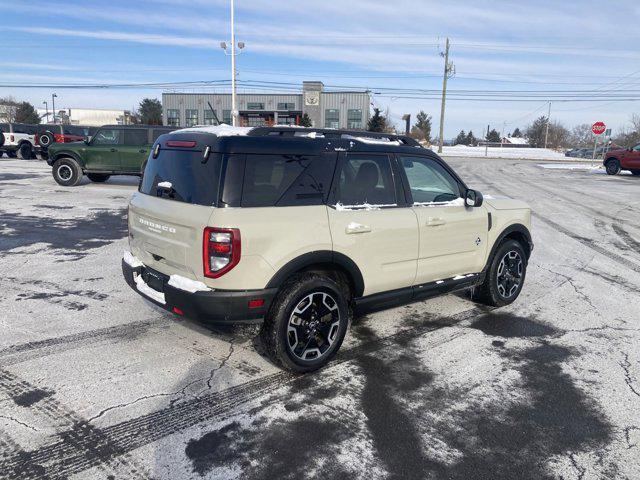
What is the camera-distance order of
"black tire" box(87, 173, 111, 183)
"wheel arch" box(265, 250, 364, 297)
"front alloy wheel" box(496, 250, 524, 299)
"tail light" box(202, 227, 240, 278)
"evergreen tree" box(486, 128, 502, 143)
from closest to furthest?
"tail light" box(202, 227, 240, 278), "wheel arch" box(265, 250, 364, 297), "front alloy wheel" box(496, 250, 524, 299), "black tire" box(87, 173, 111, 183), "evergreen tree" box(486, 128, 502, 143)

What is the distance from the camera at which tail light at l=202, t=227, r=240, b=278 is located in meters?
3.29

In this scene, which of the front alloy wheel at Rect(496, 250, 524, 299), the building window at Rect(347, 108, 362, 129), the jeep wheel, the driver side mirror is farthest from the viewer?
the building window at Rect(347, 108, 362, 129)

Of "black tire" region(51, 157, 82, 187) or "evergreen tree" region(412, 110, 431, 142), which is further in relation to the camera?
"evergreen tree" region(412, 110, 431, 142)

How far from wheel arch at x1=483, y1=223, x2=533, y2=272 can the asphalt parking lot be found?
2.14 feet

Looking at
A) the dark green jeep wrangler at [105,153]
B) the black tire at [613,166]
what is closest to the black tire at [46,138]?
the dark green jeep wrangler at [105,153]

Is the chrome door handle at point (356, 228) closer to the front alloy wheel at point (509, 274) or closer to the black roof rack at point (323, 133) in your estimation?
the black roof rack at point (323, 133)

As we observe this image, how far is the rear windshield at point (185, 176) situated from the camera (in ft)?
11.4

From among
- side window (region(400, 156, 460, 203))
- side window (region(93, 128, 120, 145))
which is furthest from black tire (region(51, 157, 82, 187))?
side window (region(400, 156, 460, 203))

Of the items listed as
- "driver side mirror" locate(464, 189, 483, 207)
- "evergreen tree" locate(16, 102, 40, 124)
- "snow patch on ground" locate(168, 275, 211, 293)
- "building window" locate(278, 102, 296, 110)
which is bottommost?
"snow patch on ground" locate(168, 275, 211, 293)

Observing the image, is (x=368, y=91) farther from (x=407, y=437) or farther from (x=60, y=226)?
(x=407, y=437)

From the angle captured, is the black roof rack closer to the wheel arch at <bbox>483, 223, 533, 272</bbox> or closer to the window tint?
the window tint

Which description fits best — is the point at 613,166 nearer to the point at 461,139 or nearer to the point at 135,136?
the point at 135,136

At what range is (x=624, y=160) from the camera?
80.6 ft

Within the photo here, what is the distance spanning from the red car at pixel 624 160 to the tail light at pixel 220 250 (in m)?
26.7
